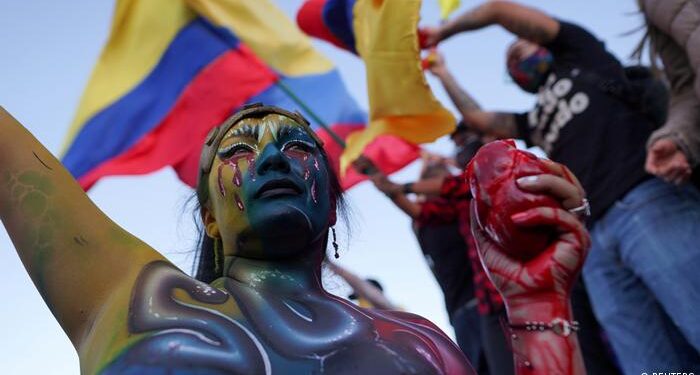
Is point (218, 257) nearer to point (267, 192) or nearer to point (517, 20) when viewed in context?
point (267, 192)

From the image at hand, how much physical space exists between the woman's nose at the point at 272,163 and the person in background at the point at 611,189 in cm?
147

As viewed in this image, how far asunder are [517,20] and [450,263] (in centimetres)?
139

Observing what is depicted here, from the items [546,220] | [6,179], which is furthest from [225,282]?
[546,220]

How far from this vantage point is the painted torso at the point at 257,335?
1.71 metres

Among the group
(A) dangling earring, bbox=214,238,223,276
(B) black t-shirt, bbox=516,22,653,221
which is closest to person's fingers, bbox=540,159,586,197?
(A) dangling earring, bbox=214,238,223,276

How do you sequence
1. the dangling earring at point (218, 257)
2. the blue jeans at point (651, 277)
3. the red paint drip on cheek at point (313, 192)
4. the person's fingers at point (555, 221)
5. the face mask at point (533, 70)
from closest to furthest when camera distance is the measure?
the person's fingers at point (555, 221) < the red paint drip on cheek at point (313, 192) < the dangling earring at point (218, 257) < the blue jeans at point (651, 277) < the face mask at point (533, 70)

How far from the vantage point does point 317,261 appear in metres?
2.17

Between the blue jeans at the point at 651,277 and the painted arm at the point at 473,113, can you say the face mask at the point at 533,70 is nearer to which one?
the painted arm at the point at 473,113

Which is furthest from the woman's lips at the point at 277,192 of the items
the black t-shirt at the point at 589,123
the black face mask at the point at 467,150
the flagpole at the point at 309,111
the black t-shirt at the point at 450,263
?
the flagpole at the point at 309,111

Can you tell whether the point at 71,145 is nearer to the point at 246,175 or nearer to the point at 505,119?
the point at 505,119

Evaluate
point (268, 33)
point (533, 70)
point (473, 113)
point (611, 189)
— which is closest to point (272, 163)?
point (611, 189)

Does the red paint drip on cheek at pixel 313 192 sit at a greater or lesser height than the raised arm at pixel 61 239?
lesser

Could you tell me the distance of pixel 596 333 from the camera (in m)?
3.56

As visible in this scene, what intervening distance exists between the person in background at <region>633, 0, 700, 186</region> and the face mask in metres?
0.70
